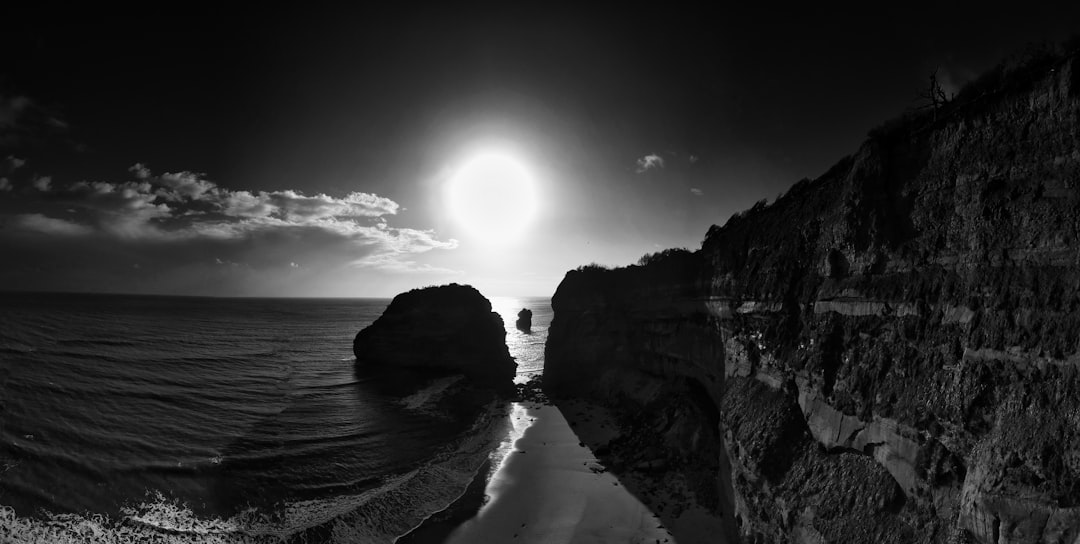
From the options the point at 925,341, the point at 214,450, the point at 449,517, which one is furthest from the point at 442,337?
the point at 925,341

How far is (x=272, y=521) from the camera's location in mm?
16156

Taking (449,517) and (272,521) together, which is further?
(449,517)

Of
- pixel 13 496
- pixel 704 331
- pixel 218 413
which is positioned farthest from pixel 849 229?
pixel 218 413

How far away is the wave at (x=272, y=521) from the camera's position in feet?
46.9

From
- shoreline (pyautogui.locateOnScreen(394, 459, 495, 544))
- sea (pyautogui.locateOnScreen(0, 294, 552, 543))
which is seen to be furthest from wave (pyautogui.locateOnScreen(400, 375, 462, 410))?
shoreline (pyautogui.locateOnScreen(394, 459, 495, 544))

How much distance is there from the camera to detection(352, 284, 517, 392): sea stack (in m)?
44.7

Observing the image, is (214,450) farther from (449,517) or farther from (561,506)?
(561,506)

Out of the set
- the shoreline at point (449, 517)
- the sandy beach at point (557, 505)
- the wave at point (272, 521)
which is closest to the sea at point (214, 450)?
the wave at point (272, 521)

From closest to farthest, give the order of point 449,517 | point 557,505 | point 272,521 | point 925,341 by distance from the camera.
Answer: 1. point 925,341
2. point 272,521
3. point 449,517
4. point 557,505

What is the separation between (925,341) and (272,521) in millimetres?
21605

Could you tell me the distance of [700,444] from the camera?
19406 millimetres

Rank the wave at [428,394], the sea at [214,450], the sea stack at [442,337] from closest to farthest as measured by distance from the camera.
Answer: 1. the sea at [214,450]
2. the wave at [428,394]
3. the sea stack at [442,337]

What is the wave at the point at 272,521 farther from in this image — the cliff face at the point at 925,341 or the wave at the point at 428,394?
the wave at the point at 428,394

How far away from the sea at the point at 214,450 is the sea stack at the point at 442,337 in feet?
15.4
